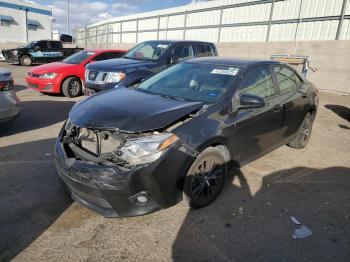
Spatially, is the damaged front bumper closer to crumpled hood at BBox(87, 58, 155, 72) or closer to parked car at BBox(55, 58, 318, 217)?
parked car at BBox(55, 58, 318, 217)

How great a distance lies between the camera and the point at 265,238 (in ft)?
10.1

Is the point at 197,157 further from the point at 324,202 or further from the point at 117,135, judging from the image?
the point at 324,202

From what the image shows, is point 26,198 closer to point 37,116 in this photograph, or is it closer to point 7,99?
point 7,99

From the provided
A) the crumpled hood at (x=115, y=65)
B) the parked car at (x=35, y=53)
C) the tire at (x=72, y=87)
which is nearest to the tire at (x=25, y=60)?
the parked car at (x=35, y=53)

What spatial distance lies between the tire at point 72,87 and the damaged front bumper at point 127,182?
7017 mm

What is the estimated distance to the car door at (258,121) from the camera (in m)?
3.78

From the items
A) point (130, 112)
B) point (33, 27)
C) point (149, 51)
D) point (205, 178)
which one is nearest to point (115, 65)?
point (149, 51)

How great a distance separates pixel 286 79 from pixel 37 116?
5576mm

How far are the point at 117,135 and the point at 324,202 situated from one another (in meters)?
2.65

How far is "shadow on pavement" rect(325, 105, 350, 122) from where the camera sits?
8.63m

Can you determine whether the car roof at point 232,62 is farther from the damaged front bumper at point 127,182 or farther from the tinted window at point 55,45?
the tinted window at point 55,45

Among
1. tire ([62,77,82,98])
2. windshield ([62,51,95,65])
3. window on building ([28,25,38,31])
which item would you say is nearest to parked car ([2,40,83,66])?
windshield ([62,51,95,65])

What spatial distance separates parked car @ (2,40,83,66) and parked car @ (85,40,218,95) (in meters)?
13.9

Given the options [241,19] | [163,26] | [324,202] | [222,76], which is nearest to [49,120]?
[222,76]
